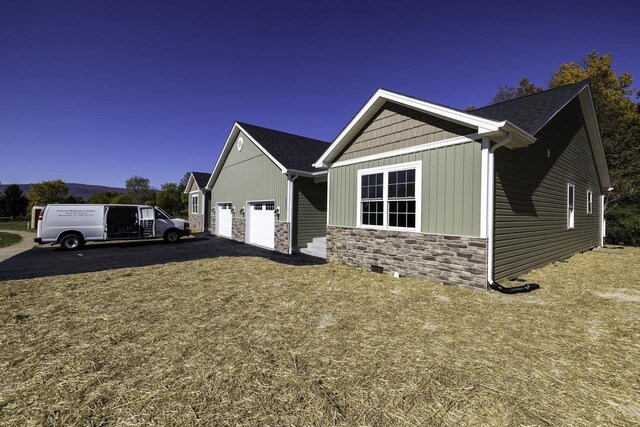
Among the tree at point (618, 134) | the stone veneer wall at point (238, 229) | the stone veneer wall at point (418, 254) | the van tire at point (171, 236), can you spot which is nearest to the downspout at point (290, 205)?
the stone veneer wall at point (418, 254)

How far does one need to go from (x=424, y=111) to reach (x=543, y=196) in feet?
16.3

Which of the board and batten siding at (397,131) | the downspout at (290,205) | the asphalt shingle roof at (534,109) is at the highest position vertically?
the asphalt shingle roof at (534,109)

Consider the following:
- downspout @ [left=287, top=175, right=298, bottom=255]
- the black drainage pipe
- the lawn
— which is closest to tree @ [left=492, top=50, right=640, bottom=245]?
the lawn

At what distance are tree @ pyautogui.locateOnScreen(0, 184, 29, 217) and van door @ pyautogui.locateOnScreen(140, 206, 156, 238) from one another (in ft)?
102

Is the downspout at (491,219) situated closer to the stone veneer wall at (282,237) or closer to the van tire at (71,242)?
the stone veneer wall at (282,237)

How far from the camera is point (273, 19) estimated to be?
11500 millimetres

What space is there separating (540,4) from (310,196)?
11.0 metres

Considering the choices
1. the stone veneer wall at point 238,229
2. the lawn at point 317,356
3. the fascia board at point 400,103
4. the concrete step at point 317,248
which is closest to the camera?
the lawn at point 317,356

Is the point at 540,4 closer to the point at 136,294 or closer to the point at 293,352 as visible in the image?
the point at 293,352

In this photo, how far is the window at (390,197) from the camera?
7.62 meters

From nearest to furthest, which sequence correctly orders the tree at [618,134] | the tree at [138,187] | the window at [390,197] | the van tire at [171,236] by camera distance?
the window at [390,197] < the van tire at [171,236] < the tree at [618,134] < the tree at [138,187]

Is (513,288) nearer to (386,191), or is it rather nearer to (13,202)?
(386,191)

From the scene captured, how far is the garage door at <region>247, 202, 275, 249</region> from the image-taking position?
45.4 ft

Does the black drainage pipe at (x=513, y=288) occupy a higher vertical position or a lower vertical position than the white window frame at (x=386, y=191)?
lower
